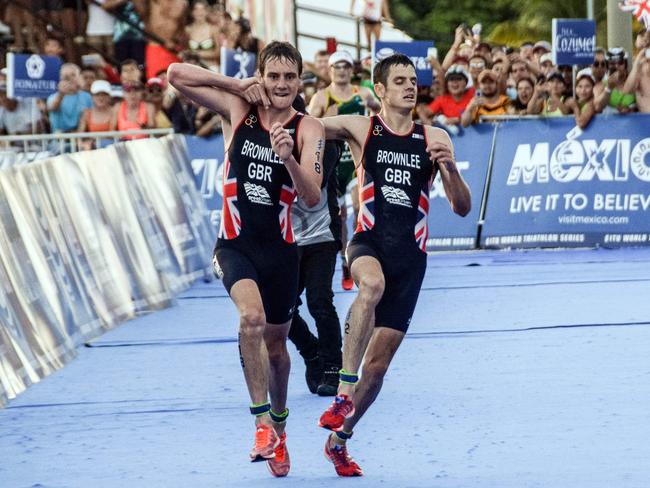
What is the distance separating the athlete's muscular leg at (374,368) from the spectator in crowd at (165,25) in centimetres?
1432

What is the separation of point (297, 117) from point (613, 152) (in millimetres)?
10713

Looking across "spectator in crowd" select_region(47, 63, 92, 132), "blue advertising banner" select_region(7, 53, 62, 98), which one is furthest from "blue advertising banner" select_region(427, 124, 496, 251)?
"blue advertising banner" select_region(7, 53, 62, 98)

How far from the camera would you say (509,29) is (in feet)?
138

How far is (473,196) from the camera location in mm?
17609

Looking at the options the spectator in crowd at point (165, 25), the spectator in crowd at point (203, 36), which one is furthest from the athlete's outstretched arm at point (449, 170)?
the spectator in crowd at point (165, 25)

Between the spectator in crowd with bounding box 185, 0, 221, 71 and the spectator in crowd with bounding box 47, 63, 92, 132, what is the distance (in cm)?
240

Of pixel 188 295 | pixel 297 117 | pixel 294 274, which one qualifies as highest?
pixel 297 117

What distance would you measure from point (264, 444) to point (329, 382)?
270cm

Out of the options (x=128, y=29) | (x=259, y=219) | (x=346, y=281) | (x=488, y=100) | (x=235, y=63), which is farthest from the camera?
(x=128, y=29)

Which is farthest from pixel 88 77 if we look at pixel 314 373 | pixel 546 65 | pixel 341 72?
pixel 314 373

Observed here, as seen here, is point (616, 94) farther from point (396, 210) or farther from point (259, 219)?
point (259, 219)

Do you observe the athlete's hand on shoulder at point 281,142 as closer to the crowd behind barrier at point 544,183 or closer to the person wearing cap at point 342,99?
the person wearing cap at point 342,99

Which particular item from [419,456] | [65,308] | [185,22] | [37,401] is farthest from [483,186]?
[419,456]

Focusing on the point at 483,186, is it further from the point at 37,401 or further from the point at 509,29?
the point at 509,29
